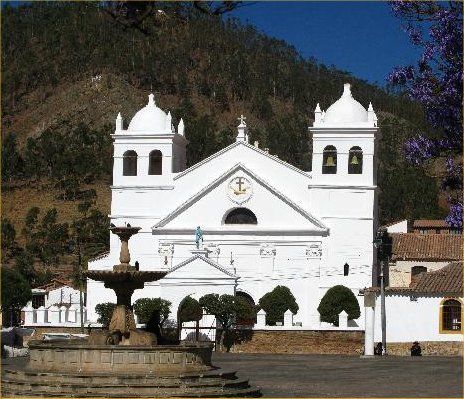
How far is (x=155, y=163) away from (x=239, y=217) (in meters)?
4.76

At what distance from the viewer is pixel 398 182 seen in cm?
9194

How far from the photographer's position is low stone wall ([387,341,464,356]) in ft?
141

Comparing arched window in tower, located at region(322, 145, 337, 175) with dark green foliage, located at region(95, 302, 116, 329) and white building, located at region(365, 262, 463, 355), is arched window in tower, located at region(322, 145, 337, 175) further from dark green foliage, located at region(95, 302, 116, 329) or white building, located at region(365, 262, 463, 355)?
dark green foliage, located at region(95, 302, 116, 329)

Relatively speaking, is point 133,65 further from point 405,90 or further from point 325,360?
point 405,90

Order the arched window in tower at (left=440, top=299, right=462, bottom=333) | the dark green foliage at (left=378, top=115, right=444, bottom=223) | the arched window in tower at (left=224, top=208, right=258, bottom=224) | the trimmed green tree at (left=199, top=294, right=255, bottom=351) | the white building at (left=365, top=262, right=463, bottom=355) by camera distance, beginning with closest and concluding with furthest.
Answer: the white building at (left=365, top=262, right=463, bottom=355), the arched window in tower at (left=440, top=299, right=462, bottom=333), the trimmed green tree at (left=199, top=294, right=255, bottom=351), the arched window in tower at (left=224, top=208, right=258, bottom=224), the dark green foliage at (left=378, top=115, right=444, bottom=223)

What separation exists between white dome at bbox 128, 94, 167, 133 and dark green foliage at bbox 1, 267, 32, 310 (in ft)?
27.4

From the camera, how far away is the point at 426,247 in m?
59.4

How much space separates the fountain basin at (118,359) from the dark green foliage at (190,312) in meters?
26.2

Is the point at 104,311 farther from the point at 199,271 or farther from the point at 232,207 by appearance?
the point at 232,207

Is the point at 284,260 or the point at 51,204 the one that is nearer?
the point at 284,260

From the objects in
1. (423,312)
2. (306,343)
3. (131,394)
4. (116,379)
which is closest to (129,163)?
(306,343)

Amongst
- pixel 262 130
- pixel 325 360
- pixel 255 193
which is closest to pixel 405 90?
pixel 325 360

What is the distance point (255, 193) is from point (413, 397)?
3453cm

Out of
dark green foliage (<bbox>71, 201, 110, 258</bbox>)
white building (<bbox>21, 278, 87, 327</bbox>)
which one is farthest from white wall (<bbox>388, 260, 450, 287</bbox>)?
dark green foliage (<bbox>71, 201, 110, 258</bbox>)
